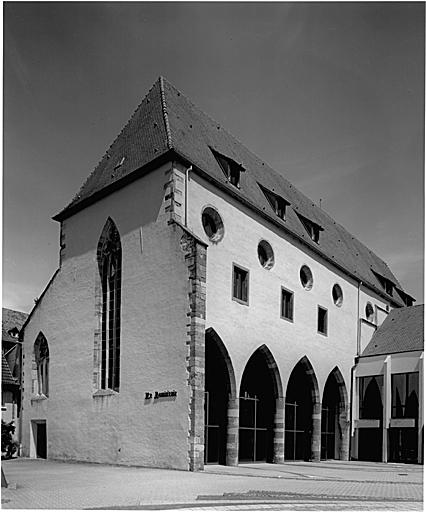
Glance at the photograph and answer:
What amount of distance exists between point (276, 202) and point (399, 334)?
11924mm

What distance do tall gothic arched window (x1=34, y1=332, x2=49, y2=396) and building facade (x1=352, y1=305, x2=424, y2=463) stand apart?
16610 mm

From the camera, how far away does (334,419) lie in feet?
112

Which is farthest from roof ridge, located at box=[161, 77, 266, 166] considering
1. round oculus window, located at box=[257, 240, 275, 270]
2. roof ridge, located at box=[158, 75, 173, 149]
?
round oculus window, located at box=[257, 240, 275, 270]

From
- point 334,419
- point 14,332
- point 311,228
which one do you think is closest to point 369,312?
point 334,419

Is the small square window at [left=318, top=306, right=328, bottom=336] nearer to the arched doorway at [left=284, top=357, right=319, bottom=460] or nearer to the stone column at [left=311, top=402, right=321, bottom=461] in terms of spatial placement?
the arched doorway at [left=284, top=357, right=319, bottom=460]

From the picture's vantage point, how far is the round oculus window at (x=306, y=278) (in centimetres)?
3074

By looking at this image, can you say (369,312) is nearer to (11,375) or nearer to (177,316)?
(177,316)

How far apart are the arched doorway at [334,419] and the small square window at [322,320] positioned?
8.18 feet

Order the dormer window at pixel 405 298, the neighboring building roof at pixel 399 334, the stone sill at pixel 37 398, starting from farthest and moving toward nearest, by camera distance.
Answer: the dormer window at pixel 405 298, the neighboring building roof at pixel 399 334, the stone sill at pixel 37 398

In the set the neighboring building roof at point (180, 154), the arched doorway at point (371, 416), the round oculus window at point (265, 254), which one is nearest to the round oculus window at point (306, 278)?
the neighboring building roof at point (180, 154)

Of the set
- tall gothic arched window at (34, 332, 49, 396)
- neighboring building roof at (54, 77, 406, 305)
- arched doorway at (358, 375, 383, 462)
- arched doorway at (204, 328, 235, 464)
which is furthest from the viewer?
arched doorway at (358, 375, 383, 462)

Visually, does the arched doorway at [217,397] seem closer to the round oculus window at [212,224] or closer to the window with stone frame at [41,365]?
the round oculus window at [212,224]

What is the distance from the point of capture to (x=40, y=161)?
53.4ft

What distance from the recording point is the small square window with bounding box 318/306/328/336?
32031 millimetres
